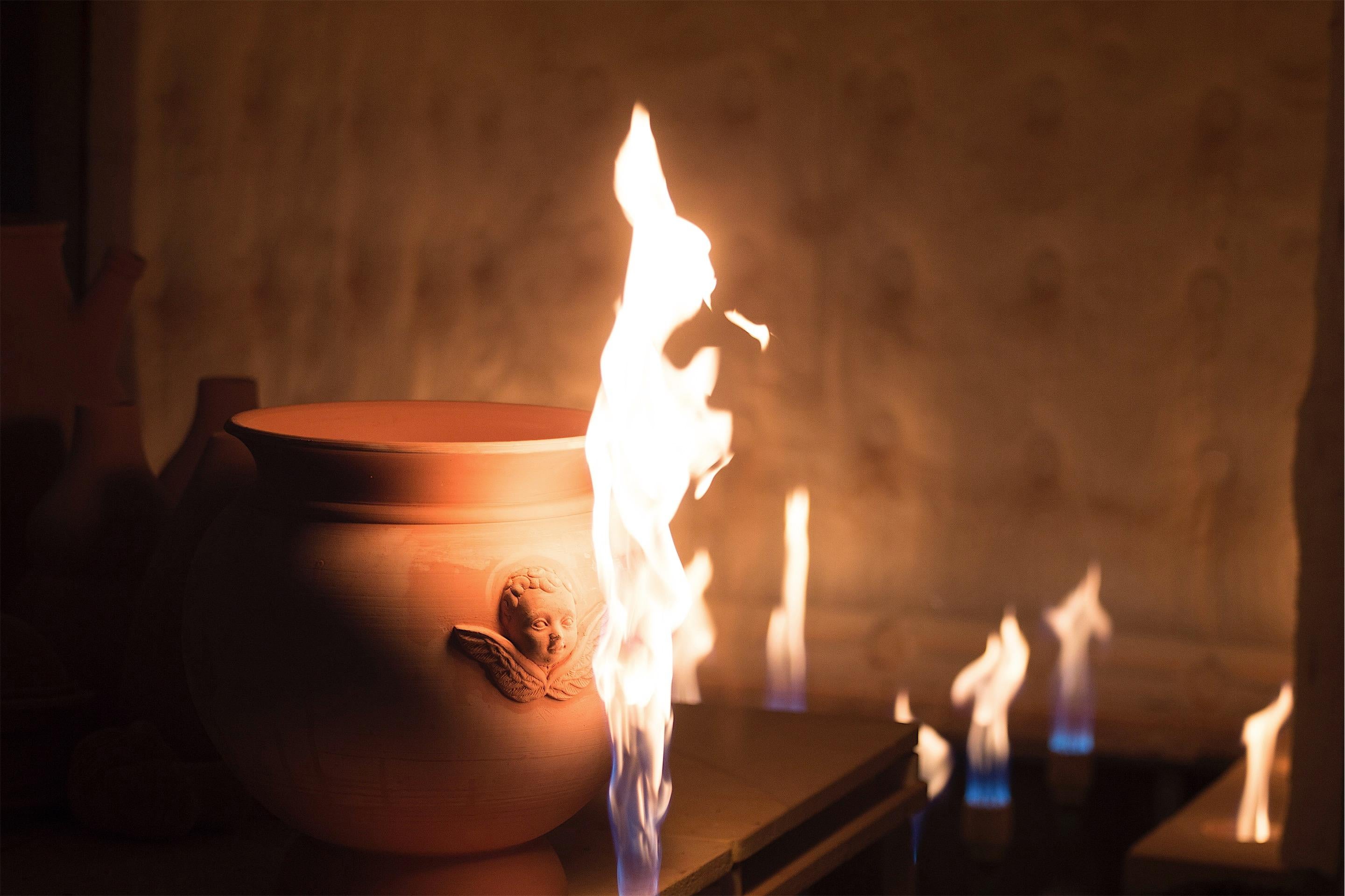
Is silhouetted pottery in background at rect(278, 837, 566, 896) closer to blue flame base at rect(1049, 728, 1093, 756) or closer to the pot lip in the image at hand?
the pot lip

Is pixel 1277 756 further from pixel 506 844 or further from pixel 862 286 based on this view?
pixel 506 844

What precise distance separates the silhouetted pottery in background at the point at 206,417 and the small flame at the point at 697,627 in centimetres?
124

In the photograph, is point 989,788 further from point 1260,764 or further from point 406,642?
point 406,642

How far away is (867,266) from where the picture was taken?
8.61ft

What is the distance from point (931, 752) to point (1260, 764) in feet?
1.86

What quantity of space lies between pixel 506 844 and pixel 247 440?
1.34 feet

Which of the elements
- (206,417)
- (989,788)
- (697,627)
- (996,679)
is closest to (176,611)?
(206,417)

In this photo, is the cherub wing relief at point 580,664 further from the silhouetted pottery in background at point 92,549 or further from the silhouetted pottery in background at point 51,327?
the silhouetted pottery in background at point 51,327

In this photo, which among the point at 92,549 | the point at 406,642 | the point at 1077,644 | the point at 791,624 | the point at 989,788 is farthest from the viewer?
the point at 791,624

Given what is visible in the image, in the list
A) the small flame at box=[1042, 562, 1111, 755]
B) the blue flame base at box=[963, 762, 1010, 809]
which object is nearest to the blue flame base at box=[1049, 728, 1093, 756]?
the small flame at box=[1042, 562, 1111, 755]

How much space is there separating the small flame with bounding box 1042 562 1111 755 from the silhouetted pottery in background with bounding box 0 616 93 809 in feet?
→ 5.62

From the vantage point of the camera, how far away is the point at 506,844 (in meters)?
1.20

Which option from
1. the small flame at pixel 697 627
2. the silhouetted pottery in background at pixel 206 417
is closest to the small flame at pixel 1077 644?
the small flame at pixel 697 627

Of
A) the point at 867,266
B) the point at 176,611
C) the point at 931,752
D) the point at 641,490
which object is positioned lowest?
the point at 931,752
